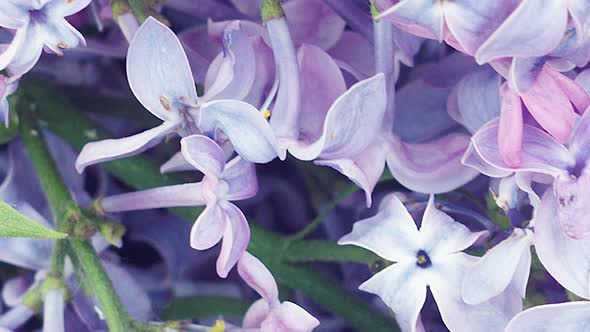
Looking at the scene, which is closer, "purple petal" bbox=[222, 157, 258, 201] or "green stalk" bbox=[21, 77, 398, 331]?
"purple petal" bbox=[222, 157, 258, 201]

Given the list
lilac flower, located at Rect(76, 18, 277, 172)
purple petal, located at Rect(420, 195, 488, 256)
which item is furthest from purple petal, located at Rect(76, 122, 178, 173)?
purple petal, located at Rect(420, 195, 488, 256)

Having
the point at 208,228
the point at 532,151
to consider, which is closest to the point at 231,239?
the point at 208,228

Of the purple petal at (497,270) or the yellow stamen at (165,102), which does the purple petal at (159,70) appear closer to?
the yellow stamen at (165,102)

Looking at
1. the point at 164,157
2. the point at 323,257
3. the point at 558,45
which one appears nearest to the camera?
the point at 558,45

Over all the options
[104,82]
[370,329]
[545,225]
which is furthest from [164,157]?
[545,225]

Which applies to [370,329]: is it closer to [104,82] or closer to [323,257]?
[323,257]

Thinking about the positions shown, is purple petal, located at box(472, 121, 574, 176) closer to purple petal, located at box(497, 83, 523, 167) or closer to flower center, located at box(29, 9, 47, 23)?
purple petal, located at box(497, 83, 523, 167)

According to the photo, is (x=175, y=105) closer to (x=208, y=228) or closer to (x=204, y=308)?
(x=208, y=228)
